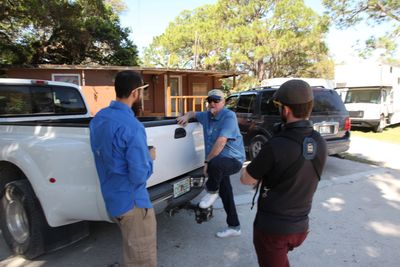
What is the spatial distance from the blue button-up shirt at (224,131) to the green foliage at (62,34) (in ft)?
36.8

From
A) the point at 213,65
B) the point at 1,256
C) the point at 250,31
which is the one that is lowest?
the point at 1,256

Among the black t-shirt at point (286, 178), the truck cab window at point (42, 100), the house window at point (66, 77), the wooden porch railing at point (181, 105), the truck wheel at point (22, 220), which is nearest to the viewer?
the black t-shirt at point (286, 178)

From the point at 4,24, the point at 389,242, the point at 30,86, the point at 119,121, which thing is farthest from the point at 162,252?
the point at 4,24

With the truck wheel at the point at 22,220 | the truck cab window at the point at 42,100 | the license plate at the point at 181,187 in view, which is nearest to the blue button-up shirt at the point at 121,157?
the license plate at the point at 181,187

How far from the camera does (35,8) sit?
40.3ft

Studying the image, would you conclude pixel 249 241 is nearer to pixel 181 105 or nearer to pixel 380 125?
pixel 380 125

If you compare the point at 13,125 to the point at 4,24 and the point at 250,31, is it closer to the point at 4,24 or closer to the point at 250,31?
the point at 4,24

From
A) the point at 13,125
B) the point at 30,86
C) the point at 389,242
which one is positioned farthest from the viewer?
the point at 30,86

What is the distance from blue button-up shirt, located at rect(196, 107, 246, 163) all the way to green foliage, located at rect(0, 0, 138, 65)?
11.2 m

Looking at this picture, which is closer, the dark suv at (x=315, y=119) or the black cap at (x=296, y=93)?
the black cap at (x=296, y=93)

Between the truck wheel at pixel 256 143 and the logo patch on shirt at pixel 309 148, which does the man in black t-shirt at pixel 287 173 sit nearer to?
the logo patch on shirt at pixel 309 148

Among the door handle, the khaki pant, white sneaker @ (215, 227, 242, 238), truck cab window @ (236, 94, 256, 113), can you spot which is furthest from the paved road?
truck cab window @ (236, 94, 256, 113)

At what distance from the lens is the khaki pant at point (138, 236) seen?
227cm

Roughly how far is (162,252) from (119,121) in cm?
192
